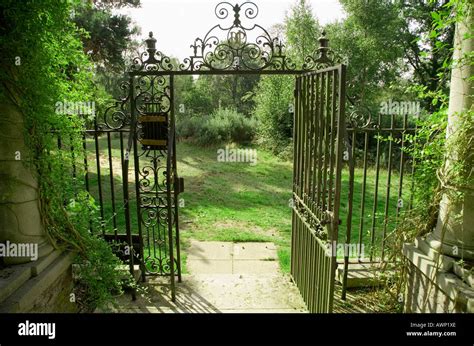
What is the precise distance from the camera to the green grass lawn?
652 centimetres

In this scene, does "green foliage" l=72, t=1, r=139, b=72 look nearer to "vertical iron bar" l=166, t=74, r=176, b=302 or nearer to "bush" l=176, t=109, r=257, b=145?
"bush" l=176, t=109, r=257, b=145

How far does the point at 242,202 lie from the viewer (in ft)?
28.8

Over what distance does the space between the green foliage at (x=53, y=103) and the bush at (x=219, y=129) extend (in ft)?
43.1

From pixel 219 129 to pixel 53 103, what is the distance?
14.0 metres

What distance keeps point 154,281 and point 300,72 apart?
3.17 meters

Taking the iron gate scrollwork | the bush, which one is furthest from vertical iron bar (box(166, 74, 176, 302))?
the bush

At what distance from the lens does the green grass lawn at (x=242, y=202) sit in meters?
6.52

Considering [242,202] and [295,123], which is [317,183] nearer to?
[295,123]

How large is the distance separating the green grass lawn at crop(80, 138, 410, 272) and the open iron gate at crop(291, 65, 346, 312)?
0.81 metres

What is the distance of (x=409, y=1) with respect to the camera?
67.3 feet

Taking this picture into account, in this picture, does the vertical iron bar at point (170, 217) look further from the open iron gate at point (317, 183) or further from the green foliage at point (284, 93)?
the green foliage at point (284, 93)

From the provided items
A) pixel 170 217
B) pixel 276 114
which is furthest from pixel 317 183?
pixel 276 114
